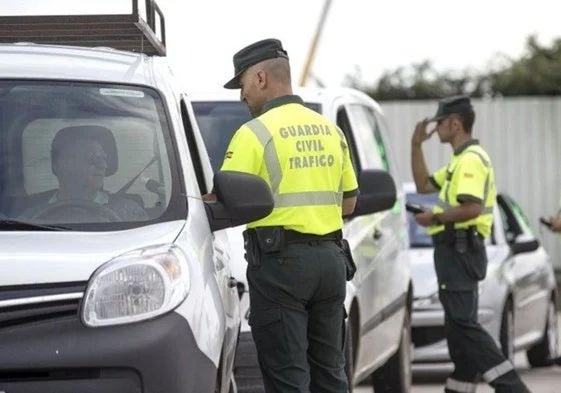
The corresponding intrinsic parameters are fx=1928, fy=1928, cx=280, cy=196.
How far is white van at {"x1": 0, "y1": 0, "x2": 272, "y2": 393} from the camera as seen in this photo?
6.20 metres

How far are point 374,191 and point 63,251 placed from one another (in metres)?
Result: 3.20

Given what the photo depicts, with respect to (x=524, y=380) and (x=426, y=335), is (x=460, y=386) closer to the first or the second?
(x=426, y=335)

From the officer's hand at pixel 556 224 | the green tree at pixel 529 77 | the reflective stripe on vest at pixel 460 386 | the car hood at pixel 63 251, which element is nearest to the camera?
the car hood at pixel 63 251

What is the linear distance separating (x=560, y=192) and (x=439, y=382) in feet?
47.8

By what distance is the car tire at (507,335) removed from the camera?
14141 millimetres

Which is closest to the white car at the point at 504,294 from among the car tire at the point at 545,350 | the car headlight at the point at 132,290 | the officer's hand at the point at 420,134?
the car tire at the point at 545,350

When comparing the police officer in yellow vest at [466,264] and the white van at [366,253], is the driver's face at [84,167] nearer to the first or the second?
the white van at [366,253]

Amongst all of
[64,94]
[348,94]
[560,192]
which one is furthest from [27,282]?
[560,192]

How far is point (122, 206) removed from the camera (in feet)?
22.8

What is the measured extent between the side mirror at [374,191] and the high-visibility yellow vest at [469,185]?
178 centimetres

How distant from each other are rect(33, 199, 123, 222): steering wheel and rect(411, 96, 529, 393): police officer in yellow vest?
16.5 ft

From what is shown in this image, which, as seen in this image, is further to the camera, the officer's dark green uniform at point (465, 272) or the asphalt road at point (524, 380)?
the asphalt road at point (524, 380)

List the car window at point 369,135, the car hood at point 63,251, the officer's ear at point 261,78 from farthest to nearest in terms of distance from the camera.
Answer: the car window at point 369,135 → the officer's ear at point 261,78 → the car hood at point 63,251

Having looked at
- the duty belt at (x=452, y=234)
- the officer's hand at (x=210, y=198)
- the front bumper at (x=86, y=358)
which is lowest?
the duty belt at (x=452, y=234)
